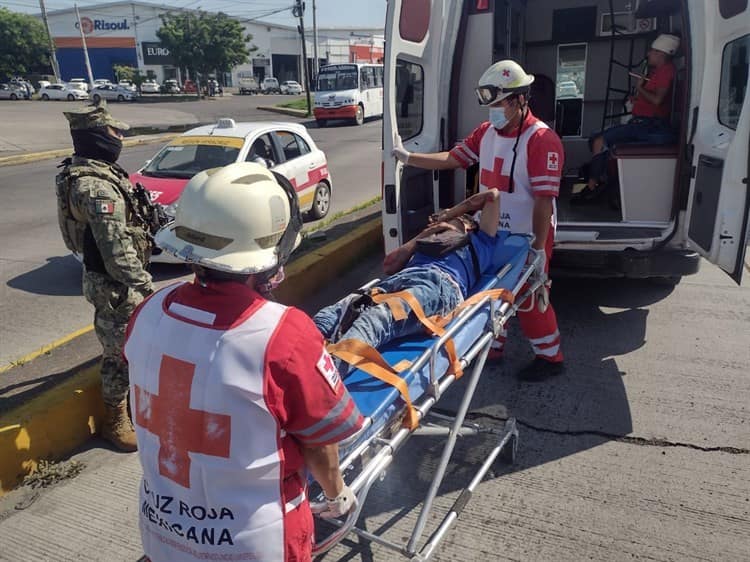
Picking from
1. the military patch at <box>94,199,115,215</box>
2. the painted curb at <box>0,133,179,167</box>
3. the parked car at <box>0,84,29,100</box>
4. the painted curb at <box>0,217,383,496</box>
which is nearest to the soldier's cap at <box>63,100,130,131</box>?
the military patch at <box>94,199,115,215</box>

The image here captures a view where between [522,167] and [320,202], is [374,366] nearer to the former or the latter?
[522,167]

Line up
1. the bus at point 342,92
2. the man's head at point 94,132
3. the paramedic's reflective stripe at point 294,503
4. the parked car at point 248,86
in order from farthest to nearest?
the parked car at point 248,86, the bus at point 342,92, the man's head at point 94,132, the paramedic's reflective stripe at point 294,503

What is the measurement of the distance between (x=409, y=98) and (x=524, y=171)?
4.77ft

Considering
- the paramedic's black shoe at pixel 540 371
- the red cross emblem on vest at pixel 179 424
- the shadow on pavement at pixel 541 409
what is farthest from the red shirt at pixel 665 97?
Answer: the red cross emblem on vest at pixel 179 424

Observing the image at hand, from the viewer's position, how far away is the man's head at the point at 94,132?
126 inches

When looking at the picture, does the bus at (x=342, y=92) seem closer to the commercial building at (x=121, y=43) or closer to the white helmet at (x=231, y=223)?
the white helmet at (x=231, y=223)

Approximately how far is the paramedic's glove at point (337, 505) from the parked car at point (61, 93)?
48.3 metres

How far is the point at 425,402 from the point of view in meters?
2.51

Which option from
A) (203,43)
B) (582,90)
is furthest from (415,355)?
(203,43)

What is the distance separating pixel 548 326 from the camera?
4.07 m

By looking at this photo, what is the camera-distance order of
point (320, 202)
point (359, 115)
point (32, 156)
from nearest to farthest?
point (320, 202)
point (32, 156)
point (359, 115)

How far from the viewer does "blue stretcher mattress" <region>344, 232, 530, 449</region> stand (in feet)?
7.49

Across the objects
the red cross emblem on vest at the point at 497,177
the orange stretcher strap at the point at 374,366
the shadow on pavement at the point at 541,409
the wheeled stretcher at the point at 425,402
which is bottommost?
the shadow on pavement at the point at 541,409

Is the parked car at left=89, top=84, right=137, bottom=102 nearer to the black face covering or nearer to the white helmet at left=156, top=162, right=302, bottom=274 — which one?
the black face covering
